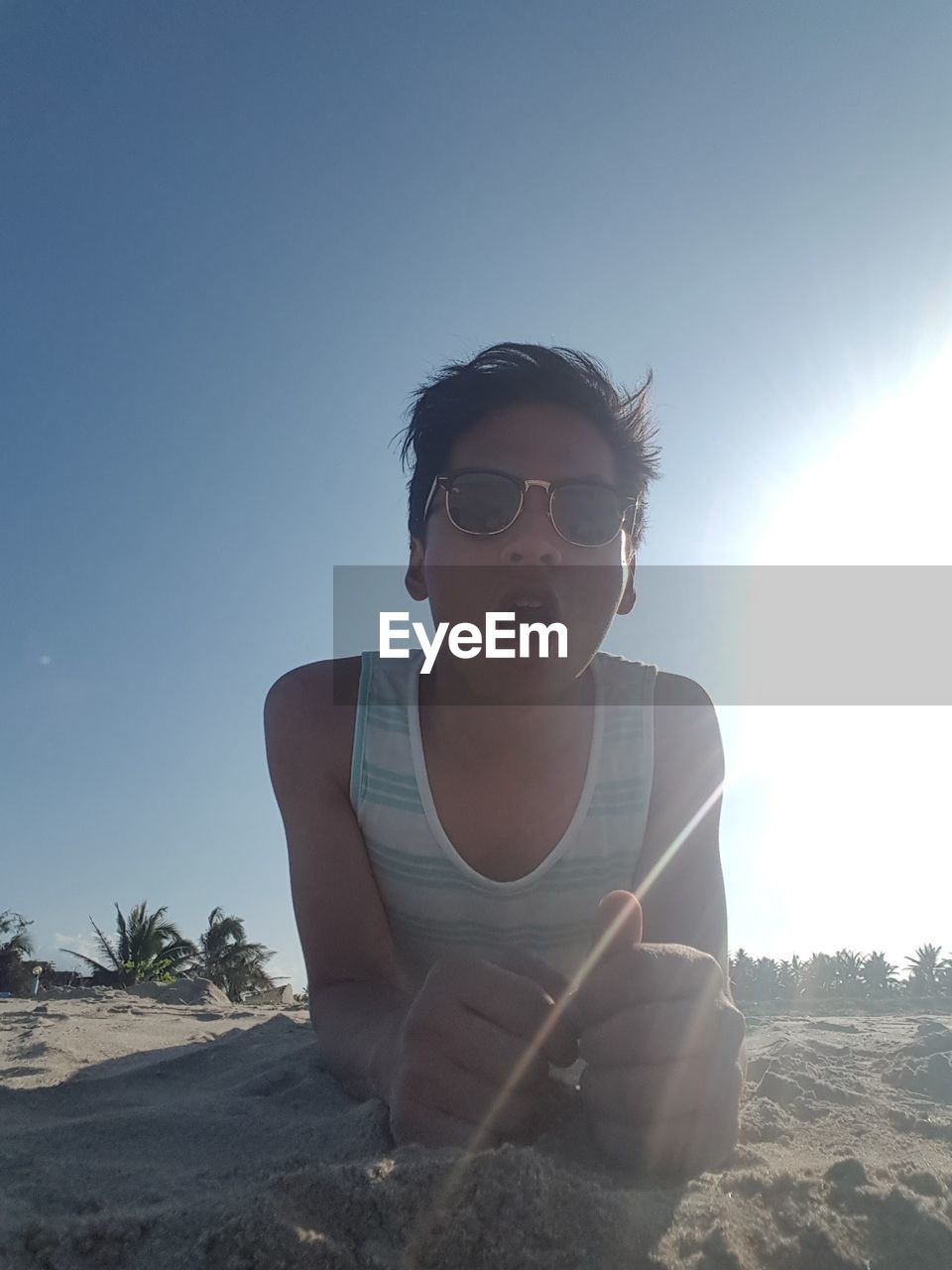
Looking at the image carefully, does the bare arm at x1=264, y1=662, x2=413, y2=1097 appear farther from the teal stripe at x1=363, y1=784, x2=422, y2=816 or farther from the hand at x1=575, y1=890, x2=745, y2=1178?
the hand at x1=575, y1=890, x2=745, y2=1178

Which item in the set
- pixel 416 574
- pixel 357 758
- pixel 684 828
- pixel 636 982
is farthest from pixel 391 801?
pixel 636 982

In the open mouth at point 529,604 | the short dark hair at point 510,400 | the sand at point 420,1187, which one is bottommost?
the sand at point 420,1187

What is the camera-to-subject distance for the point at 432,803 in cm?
240

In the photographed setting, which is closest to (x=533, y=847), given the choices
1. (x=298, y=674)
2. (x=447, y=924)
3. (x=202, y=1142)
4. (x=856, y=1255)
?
(x=447, y=924)

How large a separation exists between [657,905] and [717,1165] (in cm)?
104

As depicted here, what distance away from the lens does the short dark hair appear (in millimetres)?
2789

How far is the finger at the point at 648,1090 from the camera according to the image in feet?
4.47

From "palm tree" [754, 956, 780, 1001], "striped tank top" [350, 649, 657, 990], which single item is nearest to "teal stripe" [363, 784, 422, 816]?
"striped tank top" [350, 649, 657, 990]

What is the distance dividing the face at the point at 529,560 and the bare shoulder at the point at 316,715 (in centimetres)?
42

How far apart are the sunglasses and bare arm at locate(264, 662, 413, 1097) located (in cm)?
74

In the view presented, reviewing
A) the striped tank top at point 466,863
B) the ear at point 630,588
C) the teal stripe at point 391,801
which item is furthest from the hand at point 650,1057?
the ear at point 630,588

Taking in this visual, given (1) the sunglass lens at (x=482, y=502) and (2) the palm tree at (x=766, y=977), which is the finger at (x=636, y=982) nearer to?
(1) the sunglass lens at (x=482, y=502)

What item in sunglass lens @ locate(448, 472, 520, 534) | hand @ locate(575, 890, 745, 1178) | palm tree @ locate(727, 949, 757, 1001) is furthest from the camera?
palm tree @ locate(727, 949, 757, 1001)

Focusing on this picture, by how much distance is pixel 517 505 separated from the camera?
2.50 metres
